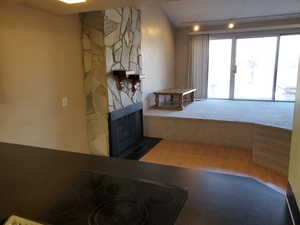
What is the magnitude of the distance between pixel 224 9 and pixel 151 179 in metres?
5.52

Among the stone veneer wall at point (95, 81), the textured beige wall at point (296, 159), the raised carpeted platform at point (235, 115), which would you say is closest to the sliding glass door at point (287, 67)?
the raised carpeted platform at point (235, 115)

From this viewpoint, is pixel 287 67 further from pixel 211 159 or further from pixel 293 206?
pixel 293 206

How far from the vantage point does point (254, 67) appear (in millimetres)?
6438

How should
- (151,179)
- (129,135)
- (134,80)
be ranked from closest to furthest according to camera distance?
(151,179)
(134,80)
(129,135)

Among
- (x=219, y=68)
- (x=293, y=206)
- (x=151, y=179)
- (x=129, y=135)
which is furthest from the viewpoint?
(x=219, y=68)

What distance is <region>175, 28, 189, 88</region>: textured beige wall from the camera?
6.84 meters

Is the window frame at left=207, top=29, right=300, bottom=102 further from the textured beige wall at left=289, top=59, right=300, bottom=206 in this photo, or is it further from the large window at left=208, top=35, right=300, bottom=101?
the textured beige wall at left=289, top=59, right=300, bottom=206

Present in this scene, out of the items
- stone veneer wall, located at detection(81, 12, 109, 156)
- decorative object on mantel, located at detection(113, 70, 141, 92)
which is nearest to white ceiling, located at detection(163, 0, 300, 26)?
decorative object on mantel, located at detection(113, 70, 141, 92)

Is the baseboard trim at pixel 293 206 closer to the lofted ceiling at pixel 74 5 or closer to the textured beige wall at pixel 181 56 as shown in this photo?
the lofted ceiling at pixel 74 5

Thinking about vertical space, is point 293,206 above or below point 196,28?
below

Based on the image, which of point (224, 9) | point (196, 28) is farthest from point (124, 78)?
point (196, 28)

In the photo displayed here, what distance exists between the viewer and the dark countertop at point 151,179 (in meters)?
0.88

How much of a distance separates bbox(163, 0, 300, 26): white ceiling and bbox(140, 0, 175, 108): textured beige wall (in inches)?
16.4

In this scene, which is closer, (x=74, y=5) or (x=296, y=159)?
(x=296, y=159)
